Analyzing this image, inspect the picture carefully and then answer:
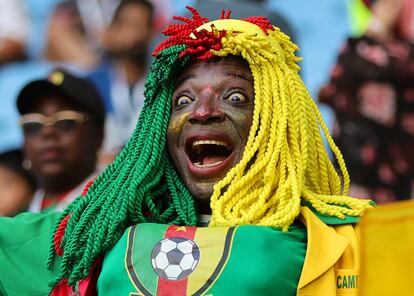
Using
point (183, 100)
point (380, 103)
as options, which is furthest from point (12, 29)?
point (183, 100)

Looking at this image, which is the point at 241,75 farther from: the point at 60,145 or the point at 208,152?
the point at 60,145

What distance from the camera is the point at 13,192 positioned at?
6004 millimetres

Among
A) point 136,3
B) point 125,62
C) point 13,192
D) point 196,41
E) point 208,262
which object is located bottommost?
point 208,262

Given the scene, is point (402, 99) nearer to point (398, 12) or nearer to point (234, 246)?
point (398, 12)

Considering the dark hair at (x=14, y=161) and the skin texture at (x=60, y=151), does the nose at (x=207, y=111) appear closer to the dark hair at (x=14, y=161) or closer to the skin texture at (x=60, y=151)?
the skin texture at (x=60, y=151)

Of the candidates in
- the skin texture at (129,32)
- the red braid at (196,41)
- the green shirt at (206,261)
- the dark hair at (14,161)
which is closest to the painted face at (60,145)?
the dark hair at (14,161)

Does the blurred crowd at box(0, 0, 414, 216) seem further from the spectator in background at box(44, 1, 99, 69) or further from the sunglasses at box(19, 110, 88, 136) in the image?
the spectator in background at box(44, 1, 99, 69)

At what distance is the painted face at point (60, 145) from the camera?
17.3 feet

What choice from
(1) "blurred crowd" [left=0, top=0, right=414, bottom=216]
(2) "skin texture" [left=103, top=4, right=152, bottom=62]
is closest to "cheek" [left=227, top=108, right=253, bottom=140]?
(1) "blurred crowd" [left=0, top=0, right=414, bottom=216]

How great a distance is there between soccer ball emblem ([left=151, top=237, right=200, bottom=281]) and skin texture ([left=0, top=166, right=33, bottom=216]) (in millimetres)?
3073

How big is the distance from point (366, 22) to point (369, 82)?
309 millimetres

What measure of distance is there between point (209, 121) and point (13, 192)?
317 cm

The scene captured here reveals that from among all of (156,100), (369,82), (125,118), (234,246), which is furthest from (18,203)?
(234,246)

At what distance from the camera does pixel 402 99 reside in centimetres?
540
